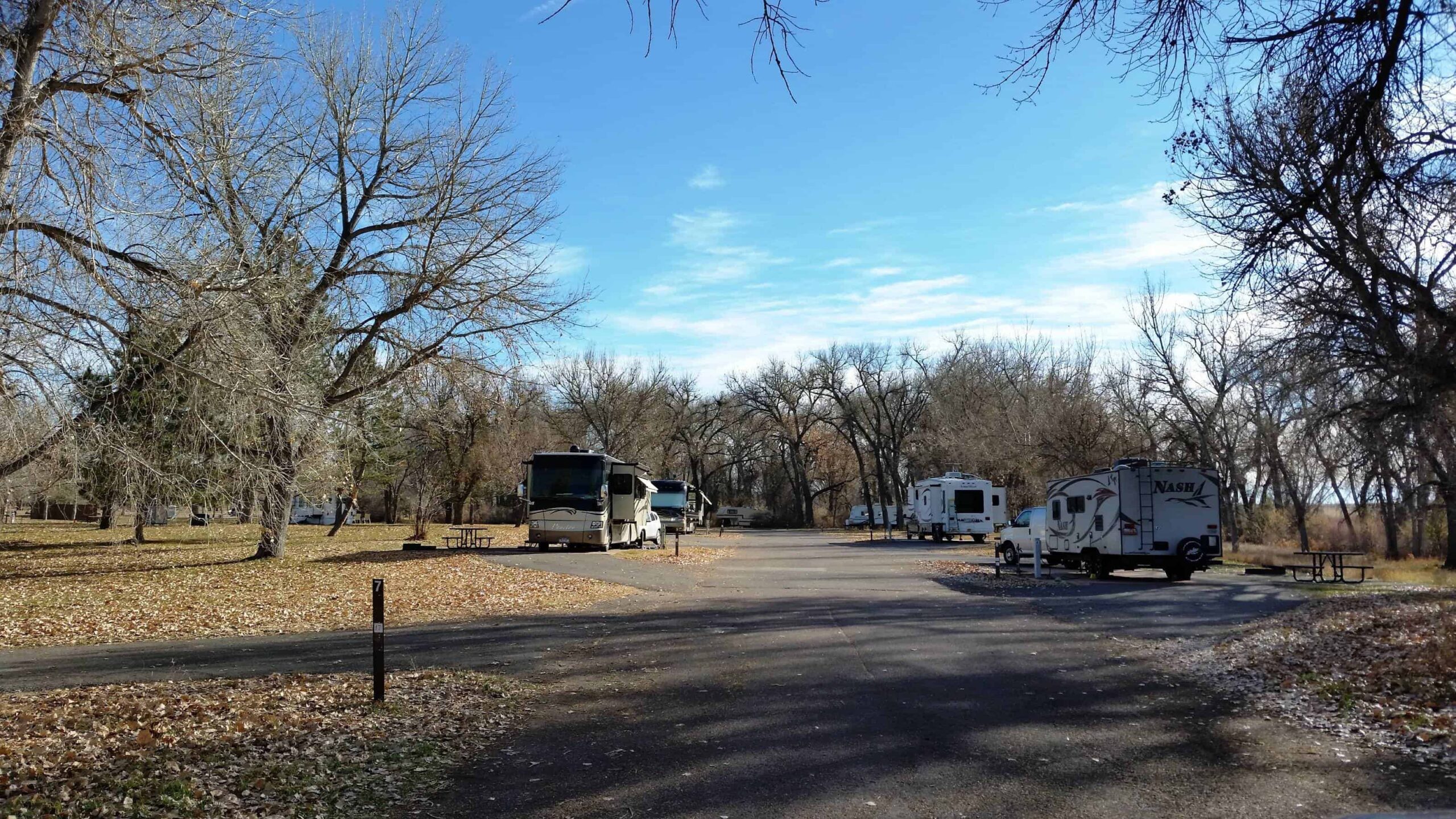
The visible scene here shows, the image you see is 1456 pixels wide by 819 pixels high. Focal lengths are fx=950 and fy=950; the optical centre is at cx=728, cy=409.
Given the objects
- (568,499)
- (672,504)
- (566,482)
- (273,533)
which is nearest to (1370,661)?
(568,499)

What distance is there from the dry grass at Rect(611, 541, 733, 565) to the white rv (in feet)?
38.2

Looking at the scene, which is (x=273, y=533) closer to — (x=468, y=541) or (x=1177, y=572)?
(x=468, y=541)

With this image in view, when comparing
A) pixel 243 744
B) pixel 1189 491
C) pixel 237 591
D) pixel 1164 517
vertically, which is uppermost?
pixel 1189 491

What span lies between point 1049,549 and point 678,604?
41.6 ft

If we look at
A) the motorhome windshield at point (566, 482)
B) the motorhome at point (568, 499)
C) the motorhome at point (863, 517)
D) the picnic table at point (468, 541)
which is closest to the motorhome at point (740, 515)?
the motorhome at point (863, 517)

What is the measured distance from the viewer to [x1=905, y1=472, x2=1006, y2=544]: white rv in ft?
145

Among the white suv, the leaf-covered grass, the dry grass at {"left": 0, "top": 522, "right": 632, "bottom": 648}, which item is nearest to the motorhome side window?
the leaf-covered grass

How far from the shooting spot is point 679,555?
31.3 m

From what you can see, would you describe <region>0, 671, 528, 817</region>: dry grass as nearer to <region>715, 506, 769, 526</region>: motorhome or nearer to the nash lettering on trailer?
the nash lettering on trailer

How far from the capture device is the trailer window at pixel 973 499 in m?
44.2

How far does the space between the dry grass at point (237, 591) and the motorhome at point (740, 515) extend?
162 ft

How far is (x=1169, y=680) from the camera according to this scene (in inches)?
369

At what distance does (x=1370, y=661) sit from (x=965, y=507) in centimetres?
3498

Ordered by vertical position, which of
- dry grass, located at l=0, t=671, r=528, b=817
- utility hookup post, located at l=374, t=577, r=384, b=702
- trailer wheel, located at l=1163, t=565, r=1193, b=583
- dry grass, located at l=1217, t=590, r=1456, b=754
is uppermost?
utility hookup post, located at l=374, t=577, r=384, b=702
